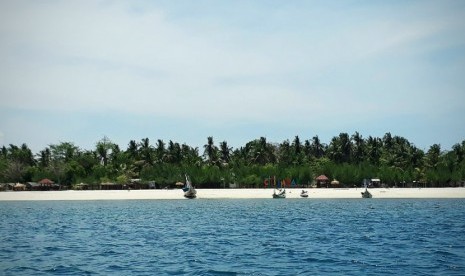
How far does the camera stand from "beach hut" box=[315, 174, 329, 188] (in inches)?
5143

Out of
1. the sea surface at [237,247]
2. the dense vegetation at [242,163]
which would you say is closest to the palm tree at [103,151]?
the dense vegetation at [242,163]

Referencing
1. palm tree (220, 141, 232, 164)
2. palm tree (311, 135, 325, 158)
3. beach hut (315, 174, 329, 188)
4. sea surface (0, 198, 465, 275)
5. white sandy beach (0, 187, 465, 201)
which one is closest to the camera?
sea surface (0, 198, 465, 275)

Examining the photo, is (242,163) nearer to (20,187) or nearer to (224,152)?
(224,152)

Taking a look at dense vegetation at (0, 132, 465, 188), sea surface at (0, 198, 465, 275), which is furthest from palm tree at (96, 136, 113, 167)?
sea surface at (0, 198, 465, 275)

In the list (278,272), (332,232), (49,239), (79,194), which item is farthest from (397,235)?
(79,194)

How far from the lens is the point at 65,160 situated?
504 ft

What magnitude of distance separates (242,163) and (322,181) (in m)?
27.4

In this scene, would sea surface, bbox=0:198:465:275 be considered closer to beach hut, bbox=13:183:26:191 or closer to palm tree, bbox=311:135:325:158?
beach hut, bbox=13:183:26:191

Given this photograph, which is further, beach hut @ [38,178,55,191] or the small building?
beach hut @ [38,178,55,191]

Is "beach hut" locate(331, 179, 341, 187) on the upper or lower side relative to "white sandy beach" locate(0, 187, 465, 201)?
upper

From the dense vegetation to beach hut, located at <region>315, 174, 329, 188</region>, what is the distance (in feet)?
7.48

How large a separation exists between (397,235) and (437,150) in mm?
114024

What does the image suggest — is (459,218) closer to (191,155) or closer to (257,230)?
(257,230)

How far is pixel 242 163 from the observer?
150 metres
